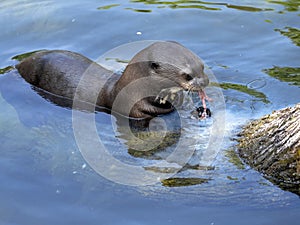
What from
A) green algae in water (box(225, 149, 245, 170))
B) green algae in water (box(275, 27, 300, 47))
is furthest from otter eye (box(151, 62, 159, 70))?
green algae in water (box(275, 27, 300, 47))

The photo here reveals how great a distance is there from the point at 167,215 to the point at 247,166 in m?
0.73

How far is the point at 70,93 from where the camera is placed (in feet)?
19.4

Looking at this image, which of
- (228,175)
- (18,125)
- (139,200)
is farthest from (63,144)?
(228,175)

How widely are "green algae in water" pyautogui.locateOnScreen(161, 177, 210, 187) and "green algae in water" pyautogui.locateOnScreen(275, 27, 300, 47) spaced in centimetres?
289

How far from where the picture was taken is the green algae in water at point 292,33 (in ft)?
23.2

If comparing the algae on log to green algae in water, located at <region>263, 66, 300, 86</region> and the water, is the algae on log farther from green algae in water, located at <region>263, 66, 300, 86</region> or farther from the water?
green algae in water, located at <region>263, 66, 300, 86</region>

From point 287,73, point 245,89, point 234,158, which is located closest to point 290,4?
point 287,73

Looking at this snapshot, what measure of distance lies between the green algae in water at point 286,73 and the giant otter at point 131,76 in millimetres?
1244

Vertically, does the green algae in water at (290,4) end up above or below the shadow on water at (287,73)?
above

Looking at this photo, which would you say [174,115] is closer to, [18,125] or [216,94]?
[216,94]

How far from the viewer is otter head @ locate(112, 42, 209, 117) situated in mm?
5203

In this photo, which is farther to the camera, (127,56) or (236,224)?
(127,56)

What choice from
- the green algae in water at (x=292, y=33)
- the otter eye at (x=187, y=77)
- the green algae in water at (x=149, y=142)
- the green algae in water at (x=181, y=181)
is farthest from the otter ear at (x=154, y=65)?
the green algae in water at (x=292, y=33)

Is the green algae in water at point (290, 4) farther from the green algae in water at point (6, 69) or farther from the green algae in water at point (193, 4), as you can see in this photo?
the green algae in water at point (6, 69)
